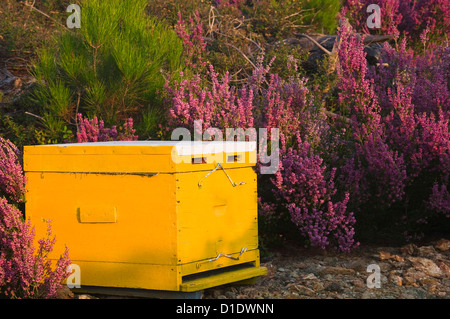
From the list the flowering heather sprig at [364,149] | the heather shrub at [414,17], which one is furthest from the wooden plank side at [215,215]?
the heather shrub at [414,17]

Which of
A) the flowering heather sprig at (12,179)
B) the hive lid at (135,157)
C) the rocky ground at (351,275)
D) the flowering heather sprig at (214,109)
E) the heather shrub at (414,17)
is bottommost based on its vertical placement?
the rocky ground at (351,275)

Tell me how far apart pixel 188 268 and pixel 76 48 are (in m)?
3.07

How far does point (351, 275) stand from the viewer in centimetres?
420

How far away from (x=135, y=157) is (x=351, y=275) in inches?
70.4

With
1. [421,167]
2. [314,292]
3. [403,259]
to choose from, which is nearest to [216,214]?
[314,292]

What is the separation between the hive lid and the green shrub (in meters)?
1.79

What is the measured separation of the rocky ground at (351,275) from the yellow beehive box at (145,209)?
20 centimetres

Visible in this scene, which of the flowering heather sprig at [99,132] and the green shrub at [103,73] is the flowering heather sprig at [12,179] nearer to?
the flowering heather sprig at [99,132]

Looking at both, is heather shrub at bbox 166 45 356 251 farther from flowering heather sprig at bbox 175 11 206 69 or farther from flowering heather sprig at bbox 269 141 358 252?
flowering heather sprig at bbox 175 11 206 69

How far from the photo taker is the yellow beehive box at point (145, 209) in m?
3.47

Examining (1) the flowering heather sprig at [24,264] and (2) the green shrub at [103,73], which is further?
(2) the green shrub at [103,73]

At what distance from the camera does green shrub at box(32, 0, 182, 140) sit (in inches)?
218

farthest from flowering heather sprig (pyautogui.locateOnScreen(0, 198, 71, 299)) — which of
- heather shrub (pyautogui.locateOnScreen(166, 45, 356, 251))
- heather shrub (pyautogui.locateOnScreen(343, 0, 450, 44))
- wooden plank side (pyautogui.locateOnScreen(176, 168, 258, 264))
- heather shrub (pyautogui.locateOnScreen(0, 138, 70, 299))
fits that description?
heather shrub (pyautogui.locateOnScreen(343, 0, 450, 44))

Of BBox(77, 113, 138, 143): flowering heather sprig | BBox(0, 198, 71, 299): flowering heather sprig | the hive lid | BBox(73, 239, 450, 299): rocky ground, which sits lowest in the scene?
BBox(73, 239, 450, 299): rocky ground
